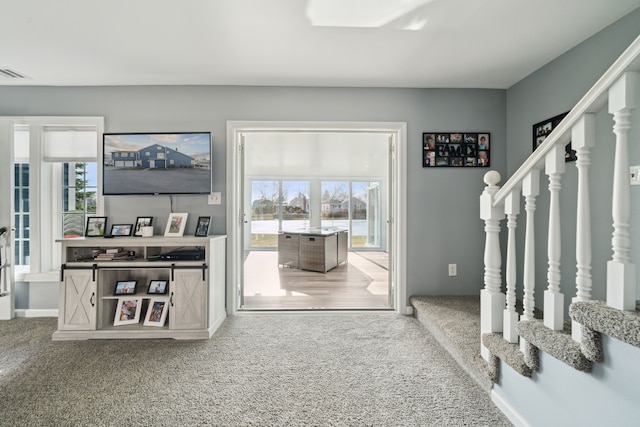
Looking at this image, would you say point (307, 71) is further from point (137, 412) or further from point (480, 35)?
point (137, 412)

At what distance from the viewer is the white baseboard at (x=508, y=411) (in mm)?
1413

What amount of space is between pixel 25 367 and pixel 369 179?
276 inches

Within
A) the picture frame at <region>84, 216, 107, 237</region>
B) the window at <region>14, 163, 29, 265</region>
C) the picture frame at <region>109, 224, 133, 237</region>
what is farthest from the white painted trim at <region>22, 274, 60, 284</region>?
the picture frame at <region>109, 224, 133, 237</region>

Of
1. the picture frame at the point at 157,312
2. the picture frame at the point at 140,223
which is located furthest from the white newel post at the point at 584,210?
the picture frame at the point at 140,223

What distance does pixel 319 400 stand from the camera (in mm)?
1635

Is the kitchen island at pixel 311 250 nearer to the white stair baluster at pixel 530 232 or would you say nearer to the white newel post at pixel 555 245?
the white stair baluster at pixel 530 232

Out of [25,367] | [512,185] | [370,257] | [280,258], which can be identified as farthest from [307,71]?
[370,257]

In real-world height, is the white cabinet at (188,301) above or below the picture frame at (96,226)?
below

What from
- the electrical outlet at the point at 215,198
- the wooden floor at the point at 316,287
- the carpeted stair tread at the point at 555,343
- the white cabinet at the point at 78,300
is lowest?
the wooden floor at the point at 316,287

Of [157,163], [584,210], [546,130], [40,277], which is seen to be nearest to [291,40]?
[157,163]

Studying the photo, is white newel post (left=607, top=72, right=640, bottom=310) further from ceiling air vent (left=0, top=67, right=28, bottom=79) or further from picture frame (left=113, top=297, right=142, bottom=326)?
ceiling air vent (left=0, top=67, right=28, bottom=79)

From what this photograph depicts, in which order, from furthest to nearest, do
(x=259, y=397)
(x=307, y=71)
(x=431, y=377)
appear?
(x=307, y=71), (x=431, y=377), (x=259, y=397)

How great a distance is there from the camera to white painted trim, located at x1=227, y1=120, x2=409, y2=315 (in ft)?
9.31

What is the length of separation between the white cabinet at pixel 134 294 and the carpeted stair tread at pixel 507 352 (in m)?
2.05
